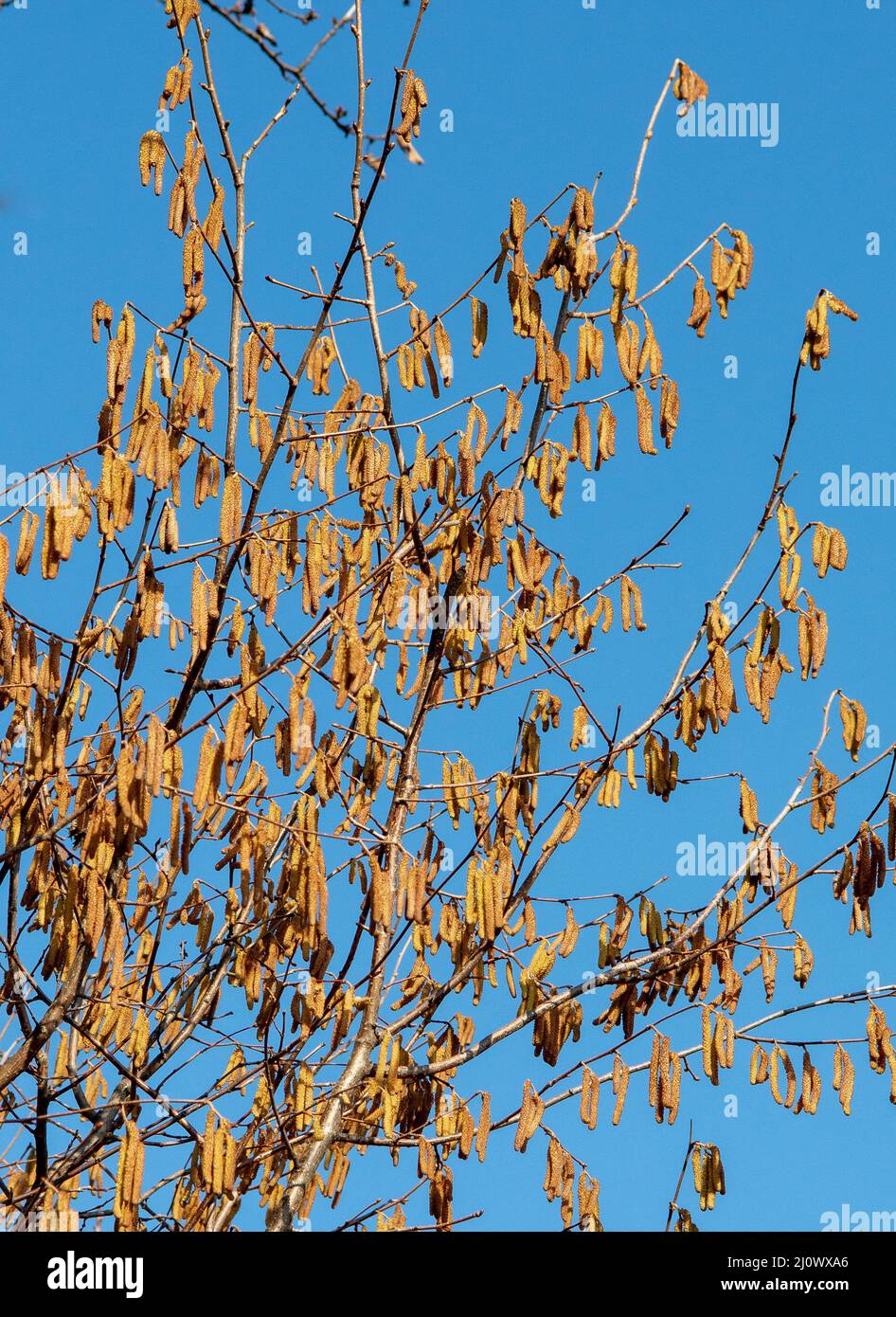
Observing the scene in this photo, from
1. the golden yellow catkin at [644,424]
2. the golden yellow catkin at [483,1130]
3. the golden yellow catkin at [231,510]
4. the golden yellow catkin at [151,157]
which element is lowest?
the golden yellow catkin at [483,1130]

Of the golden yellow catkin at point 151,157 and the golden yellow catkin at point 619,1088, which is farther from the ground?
the golden yellow catkin at point 151,157

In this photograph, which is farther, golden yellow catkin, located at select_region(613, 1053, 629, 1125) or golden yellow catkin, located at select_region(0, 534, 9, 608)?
golden yellow catkin, located at select_region(613, 1053, 629, 1125)

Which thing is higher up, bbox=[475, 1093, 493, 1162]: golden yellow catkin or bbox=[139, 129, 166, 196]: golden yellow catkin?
bbox=[139, 129, 166, 196]: golden yellow catkin

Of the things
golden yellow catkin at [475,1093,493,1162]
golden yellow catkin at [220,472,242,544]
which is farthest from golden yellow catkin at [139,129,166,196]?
golden yellow catkin at [475,1093,493,1162]

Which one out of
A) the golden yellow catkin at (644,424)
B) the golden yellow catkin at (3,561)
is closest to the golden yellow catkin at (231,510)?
the golden yellow catkin at (3,561)

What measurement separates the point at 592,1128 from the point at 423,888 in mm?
889

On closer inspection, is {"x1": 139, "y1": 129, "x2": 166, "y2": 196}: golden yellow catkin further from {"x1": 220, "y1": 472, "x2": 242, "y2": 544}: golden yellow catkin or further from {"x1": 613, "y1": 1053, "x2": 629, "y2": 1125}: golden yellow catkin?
{"x1": 613, "y1": 1053, "x2": 629, "y2": 1125}: golden yellow catkin

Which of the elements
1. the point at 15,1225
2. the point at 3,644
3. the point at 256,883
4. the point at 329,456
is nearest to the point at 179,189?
the point at 329,456

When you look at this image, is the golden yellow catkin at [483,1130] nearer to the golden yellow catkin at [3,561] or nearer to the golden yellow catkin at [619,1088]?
the golden yellow catkin at [619,1088]
